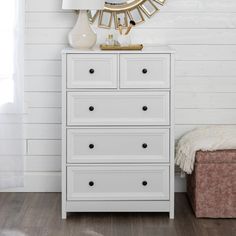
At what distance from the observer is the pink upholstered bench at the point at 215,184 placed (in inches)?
156

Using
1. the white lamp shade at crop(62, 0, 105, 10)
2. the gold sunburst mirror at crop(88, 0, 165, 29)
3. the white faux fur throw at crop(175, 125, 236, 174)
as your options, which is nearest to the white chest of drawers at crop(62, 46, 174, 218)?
the white faux fur throw at crop(175, 125, 236, 174)

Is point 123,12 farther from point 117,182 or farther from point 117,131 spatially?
point 117,182

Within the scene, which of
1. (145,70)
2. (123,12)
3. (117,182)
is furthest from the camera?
(123,12)

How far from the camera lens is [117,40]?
415 cm

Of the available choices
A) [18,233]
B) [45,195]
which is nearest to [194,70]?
[45,195]

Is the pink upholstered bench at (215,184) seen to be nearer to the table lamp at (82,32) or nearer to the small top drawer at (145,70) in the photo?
the small top drawer at (145,70)

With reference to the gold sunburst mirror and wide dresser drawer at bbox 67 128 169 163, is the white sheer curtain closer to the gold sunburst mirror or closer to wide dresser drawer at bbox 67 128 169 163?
the gold sunburst mirror

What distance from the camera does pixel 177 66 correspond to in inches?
175

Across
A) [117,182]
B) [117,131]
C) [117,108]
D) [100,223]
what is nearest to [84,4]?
[117,108]

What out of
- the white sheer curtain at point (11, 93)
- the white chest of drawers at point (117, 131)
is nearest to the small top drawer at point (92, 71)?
the white chest of drawers at point (117, 131)

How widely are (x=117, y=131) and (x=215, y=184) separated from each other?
0.63m

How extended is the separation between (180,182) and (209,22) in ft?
3.40

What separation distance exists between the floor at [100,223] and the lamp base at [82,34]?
3.24ft

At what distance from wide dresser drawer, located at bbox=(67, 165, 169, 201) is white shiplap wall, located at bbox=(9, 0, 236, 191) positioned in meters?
0.56
